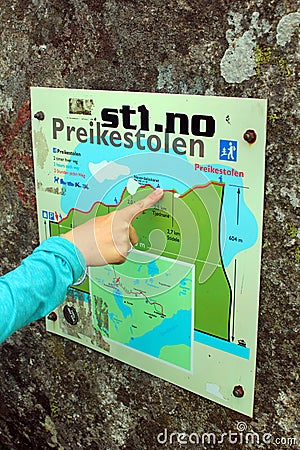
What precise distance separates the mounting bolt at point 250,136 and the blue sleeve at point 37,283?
1.23ft

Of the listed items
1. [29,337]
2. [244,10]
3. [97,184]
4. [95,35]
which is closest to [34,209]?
[97,184]

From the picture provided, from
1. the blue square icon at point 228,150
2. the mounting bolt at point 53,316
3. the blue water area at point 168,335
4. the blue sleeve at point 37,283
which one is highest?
the blue square icon at point 228,150

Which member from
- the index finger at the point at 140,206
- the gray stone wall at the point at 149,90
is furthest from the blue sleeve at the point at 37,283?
the gray stone wall at the point at 149,90

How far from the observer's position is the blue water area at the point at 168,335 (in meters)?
1.19

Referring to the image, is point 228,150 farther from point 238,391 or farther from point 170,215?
point 238,391

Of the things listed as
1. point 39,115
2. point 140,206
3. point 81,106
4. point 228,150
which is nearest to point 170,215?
point 140,206

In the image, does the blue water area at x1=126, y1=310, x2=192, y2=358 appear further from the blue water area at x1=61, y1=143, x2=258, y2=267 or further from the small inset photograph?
the small inset photograph

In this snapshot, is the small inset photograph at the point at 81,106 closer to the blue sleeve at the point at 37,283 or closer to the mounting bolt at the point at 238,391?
the blue sleeve at the point at 37,283

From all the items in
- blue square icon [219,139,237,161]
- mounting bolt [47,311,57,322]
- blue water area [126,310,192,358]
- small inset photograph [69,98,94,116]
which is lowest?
mounting bolt [47,311,57,322]

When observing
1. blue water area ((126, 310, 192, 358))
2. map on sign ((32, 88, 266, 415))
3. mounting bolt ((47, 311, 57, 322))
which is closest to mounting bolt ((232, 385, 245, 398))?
map on sign ((32, 88, 266, 415))

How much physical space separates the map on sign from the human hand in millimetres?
41

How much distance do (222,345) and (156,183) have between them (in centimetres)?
36

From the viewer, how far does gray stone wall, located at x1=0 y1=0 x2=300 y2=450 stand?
0.99 metres

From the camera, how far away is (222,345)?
1.14 m
